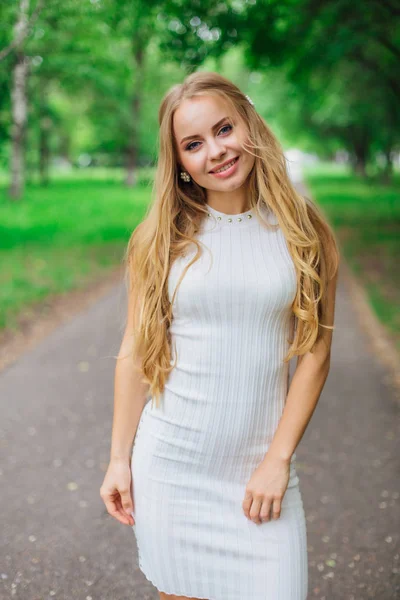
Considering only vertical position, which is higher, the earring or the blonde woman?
the earring

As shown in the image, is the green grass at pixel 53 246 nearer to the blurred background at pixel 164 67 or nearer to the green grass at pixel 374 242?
the blurred background at pixel 164 67

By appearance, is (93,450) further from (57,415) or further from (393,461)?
(393,461)

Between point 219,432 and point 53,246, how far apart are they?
1298 cm

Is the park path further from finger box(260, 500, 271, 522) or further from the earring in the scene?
finger box(260, 500, 271, 522)

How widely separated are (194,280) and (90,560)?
2123mm

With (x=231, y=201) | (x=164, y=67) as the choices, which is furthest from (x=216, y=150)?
(x=164, y=67)

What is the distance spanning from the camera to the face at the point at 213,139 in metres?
2.00

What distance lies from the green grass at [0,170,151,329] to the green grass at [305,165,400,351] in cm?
375

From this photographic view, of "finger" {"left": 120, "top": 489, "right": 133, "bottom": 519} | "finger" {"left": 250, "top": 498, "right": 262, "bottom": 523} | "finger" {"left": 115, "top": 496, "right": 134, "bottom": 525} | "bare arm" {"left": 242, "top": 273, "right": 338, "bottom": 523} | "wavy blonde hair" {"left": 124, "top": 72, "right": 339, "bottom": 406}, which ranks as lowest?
"finger" {"left": 115, "top": 496, "right": 134, "bottom": 525}

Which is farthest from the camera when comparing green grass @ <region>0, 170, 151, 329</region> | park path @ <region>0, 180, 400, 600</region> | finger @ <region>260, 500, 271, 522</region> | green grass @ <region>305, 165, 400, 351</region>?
green grass @ <region>305, 165, 400, 351</region>

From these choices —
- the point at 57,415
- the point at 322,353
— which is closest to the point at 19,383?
the point at 57,415

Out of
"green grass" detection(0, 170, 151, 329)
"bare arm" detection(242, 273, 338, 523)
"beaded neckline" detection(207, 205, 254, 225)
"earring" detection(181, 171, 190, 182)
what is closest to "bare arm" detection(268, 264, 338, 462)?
"bare arm" detection(242, 273, 338, 523)

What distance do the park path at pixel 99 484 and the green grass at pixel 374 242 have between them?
2.77 metres

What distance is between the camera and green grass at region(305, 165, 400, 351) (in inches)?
390
